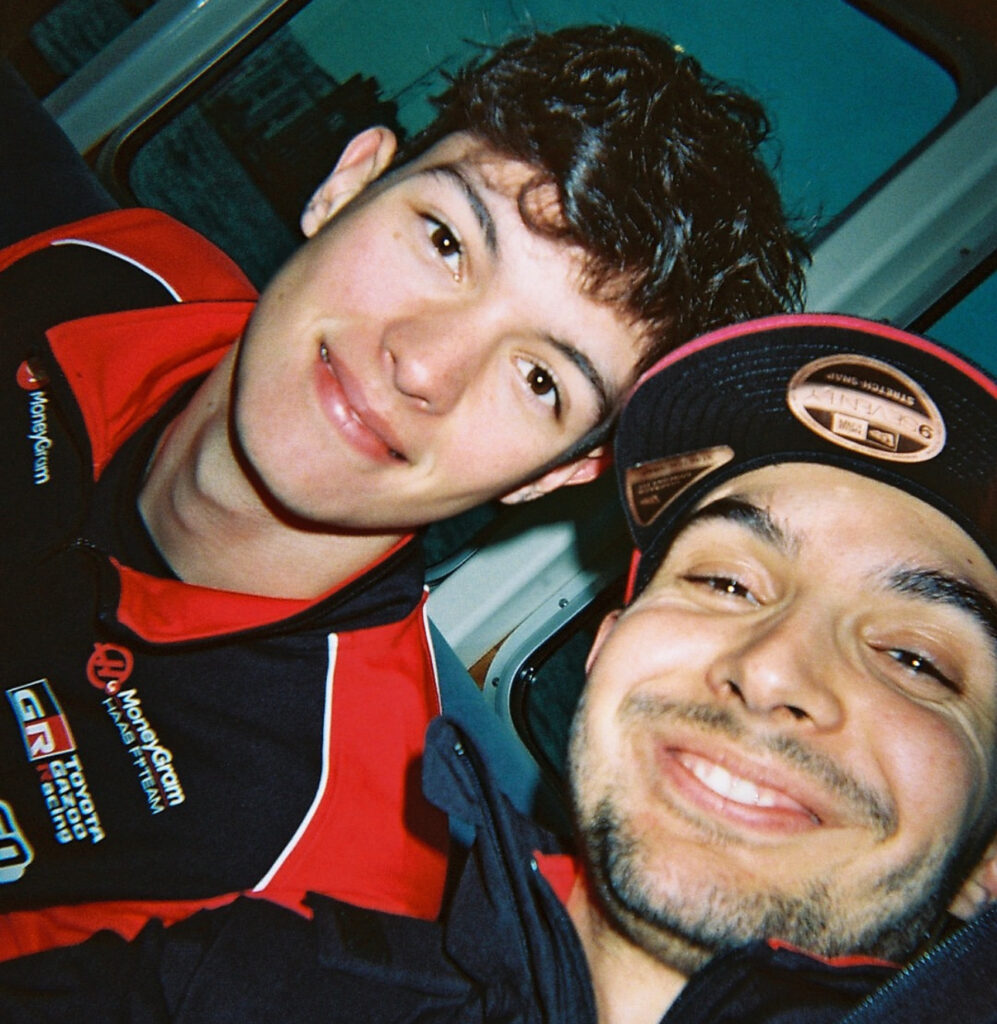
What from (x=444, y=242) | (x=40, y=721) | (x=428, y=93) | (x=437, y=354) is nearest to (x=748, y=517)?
(x=437, y=354)

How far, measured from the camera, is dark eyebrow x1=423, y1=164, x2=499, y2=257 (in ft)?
3.82

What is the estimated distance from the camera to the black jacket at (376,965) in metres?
1.02

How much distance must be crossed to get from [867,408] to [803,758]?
19.6 inches

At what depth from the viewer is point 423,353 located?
3.70ft

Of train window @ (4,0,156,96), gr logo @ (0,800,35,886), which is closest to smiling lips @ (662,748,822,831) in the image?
gr logo @ (0,800,35,886)

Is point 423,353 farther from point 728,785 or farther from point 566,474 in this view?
point 728,785

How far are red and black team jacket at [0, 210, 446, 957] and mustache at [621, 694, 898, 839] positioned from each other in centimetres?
56

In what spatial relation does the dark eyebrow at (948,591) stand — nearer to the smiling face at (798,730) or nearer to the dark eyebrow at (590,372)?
the smiling face at (798,730)

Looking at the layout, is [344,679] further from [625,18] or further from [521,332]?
[625,18]

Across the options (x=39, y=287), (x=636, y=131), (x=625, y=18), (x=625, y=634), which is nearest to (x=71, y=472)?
(x=39, y=287)

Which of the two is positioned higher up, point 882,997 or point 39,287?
point 39,287

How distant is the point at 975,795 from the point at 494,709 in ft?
4.14

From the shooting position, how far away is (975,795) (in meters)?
1.03

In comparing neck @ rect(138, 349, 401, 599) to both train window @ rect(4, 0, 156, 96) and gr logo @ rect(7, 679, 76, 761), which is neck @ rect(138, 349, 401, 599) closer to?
gr logo @ rect(7, 679, 76, 761)
